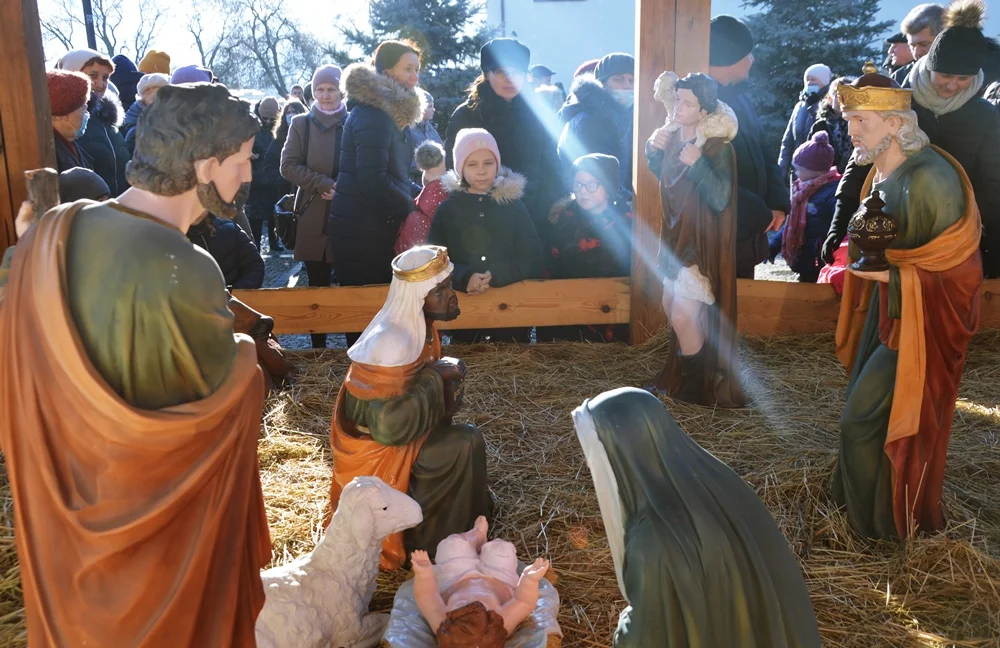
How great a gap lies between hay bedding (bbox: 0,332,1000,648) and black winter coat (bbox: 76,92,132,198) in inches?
76.8

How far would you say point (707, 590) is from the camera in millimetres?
1917

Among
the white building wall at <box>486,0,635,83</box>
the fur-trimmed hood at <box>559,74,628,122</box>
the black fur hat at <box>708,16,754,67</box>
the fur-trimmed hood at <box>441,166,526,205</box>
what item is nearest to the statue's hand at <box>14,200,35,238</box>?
the fur-trimmed hood at <box>441,166,526,205</box>

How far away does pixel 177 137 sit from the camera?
6.35 feet

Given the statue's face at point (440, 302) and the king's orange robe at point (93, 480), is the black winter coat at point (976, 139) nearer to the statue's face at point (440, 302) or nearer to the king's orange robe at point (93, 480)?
the statue's face at point (440, 302)

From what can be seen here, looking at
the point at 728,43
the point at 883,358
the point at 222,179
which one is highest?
the point at 728,43

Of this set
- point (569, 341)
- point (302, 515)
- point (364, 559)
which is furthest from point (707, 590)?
point (569, 341)

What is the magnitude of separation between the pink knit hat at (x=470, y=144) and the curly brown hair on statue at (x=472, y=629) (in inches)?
127

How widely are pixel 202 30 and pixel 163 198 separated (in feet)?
73.8

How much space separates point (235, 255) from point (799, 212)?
4354mm

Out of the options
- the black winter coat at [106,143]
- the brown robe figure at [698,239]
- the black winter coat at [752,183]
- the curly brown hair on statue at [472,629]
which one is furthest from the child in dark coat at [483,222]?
the curly brown hair on statue at [472,629]

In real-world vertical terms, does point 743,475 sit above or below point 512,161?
below

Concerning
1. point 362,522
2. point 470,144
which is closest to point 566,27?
point 470,144

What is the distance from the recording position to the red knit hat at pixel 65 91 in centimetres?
541

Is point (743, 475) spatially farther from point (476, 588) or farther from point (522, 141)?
point (522, 141)
